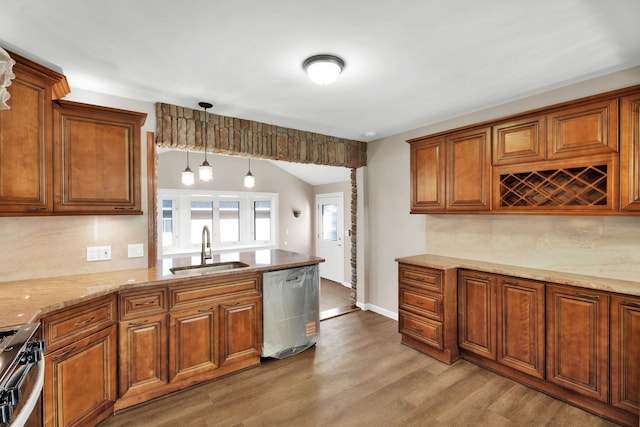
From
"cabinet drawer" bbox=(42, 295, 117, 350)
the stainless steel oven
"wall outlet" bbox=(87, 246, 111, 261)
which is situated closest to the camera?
the stainless steel oven

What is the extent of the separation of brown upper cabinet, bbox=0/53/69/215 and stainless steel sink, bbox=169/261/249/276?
3.48ft

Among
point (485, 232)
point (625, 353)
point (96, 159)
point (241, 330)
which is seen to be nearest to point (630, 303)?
point (625, 353)

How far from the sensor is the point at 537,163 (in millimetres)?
2586

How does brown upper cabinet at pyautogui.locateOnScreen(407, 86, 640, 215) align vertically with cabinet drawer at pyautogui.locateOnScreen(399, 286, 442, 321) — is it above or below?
above

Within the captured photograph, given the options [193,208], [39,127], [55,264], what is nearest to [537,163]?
[39,127]

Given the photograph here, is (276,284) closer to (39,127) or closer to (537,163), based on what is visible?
Result: (39,127)

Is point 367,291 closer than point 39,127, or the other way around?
point 39,127

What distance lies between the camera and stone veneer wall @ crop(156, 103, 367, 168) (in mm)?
2998

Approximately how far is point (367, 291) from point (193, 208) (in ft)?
12.6

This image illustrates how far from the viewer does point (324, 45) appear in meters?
1.96

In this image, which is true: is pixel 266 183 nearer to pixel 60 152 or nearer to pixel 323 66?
pixel 60 152

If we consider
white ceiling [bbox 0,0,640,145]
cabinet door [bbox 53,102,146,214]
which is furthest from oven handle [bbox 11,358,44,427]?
white ceiling [bbox 0,0,640,145]

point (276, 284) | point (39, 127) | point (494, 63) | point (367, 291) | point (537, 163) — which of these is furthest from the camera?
point (367, 291)

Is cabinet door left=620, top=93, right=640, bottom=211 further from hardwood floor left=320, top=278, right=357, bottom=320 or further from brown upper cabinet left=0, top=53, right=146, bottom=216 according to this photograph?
brown upper cabinet left=0, top=53, right=146, bottom=216
